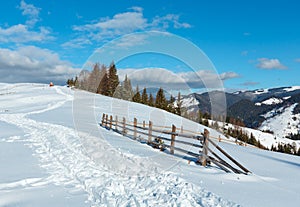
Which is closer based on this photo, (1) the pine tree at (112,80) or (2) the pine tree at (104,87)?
(1) the pine tree at (112,80)

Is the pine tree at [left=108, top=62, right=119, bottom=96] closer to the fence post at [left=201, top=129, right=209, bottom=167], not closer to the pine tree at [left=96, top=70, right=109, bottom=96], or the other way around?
the pine tree at [left=96, top=70, right=109, bottom=96]

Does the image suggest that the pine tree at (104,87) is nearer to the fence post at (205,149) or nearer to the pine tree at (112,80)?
the pine tree at (112,80)

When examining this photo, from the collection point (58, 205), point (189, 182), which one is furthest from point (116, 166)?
point (58, 205)

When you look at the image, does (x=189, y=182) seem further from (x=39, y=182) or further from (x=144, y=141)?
(x=144, y=141)

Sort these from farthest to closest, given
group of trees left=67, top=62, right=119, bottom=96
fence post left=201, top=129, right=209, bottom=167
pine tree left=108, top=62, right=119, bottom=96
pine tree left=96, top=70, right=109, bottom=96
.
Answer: pine tree left=96, top=70, right=109, bottom=96 → group of trees left=67, top=62, right=119, bottom=96 → pine tree left=108, top=62, right=119, bottom=96 → fence post left=201, top=129, right=209, bottom=167

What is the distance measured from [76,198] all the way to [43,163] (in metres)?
3.89

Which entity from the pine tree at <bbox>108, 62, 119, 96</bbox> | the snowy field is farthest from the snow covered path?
the pine tree at <bbox>108, 62, 119, 96</bbox>

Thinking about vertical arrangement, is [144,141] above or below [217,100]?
below

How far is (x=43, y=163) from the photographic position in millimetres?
9586

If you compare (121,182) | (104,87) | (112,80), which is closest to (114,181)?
(121,182)

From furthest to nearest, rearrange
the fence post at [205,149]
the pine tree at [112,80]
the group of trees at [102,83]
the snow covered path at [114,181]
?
the group of trees at [102,83], the pine tree at [112,80], the fence post at [205,149], the snow covered path at [114,181]

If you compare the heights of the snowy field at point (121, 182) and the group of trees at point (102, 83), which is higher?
the group of trees at point (102, 83)

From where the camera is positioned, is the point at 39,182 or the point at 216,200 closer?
the point at 216,200

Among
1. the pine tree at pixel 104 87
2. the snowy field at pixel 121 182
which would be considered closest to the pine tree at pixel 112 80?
the pine tree at pixel 104 87
